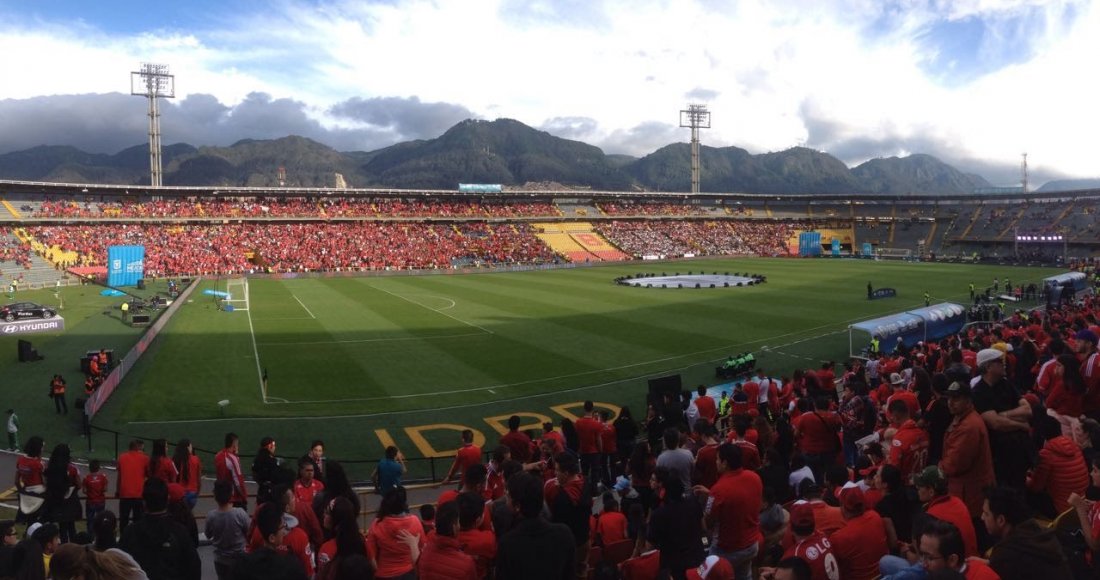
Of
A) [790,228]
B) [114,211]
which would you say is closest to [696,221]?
[790,228]

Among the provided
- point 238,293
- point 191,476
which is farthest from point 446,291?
point 191,476

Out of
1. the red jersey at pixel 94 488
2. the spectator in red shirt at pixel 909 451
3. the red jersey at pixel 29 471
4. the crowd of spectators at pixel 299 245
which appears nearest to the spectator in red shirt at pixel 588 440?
the spectator in red shirt at pixel 909 451

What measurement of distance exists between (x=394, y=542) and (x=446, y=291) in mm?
47183

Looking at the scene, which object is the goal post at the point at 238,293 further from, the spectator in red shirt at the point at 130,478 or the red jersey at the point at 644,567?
the red jersey at the point at 644,567

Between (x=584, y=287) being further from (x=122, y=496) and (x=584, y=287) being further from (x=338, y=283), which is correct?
(x=122, y=496)

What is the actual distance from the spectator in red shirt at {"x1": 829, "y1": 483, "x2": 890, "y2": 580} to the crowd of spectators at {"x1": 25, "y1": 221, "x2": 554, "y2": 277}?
69.3 metres

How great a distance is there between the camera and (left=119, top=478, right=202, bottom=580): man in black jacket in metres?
5.67

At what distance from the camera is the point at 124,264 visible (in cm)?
5022

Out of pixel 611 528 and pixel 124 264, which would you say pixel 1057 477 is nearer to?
pixel 611 528

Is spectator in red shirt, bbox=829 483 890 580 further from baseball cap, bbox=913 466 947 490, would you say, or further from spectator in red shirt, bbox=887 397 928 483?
spectator in red shirt, bbox=887 397 928 483

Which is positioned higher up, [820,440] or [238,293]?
[820,440]

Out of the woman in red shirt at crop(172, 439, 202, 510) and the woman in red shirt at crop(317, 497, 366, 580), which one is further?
the woman in red shirt at crop(172, 439, 202, 510)

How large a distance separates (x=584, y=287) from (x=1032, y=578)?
49.1 meters

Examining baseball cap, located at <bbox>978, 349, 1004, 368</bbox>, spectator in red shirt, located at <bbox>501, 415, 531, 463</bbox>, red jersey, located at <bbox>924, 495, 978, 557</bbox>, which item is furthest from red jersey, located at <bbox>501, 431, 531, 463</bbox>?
baseball cap, located at <bbox>978, 349, 1004, 368</bbox>
